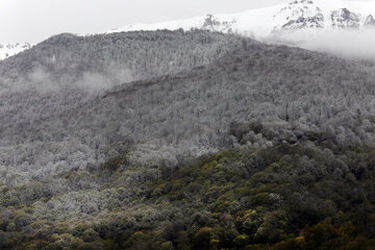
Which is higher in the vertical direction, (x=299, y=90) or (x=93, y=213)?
(x=299, y=90)

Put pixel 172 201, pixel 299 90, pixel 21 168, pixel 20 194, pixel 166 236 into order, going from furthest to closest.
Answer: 1. pixel 299 90
2. pixel 21 168
3. pixel 20 194
4. pixel 172 201
5. pixel 166 236

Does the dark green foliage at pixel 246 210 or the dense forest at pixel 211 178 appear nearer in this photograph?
the dark green foliage at pixel 246 210

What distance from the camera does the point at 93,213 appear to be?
370ft

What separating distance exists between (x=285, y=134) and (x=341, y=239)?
68682mm

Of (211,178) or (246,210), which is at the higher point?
(246,210)

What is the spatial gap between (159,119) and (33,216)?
3507 inches

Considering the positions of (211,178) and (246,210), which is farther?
(211,178)

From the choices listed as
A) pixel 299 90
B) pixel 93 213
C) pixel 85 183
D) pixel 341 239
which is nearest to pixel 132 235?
pixel 93 213

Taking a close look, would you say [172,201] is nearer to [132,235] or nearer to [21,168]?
[132,235]

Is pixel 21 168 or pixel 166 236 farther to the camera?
pixel 21 168

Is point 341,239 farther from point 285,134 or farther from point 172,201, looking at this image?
point 285,134

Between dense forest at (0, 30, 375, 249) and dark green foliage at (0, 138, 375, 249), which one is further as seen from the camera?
dense forest at (0, 30, 375, 249)

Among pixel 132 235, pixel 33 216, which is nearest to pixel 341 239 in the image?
pixel 132 235

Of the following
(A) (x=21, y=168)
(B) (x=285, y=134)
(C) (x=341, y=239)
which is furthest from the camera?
(A) (x=21, y=168)
